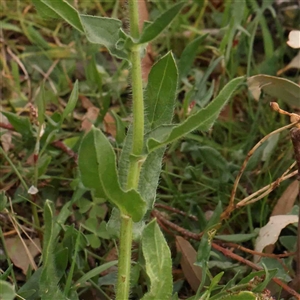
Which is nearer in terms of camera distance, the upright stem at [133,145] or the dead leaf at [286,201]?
the upright stem at [133,145]

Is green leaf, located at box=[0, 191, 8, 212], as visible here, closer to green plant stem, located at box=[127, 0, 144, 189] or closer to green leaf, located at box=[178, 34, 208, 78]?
green plant stem, located at box=[127, 0, 144, 189]

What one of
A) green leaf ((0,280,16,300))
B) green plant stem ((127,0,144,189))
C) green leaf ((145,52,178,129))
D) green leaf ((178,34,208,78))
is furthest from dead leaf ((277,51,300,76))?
green leaf ((0,280,16,300))

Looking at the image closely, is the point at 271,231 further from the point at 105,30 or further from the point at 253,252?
the point at 105,30

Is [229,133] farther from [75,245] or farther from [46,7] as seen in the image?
[46,7]

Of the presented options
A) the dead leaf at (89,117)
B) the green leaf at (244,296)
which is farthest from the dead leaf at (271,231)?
the dead leaf at (89,117)

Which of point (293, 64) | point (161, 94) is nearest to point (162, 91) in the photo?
point (161, 94)

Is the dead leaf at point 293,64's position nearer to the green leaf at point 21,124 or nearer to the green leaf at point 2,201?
the green leaf at point 21,124
